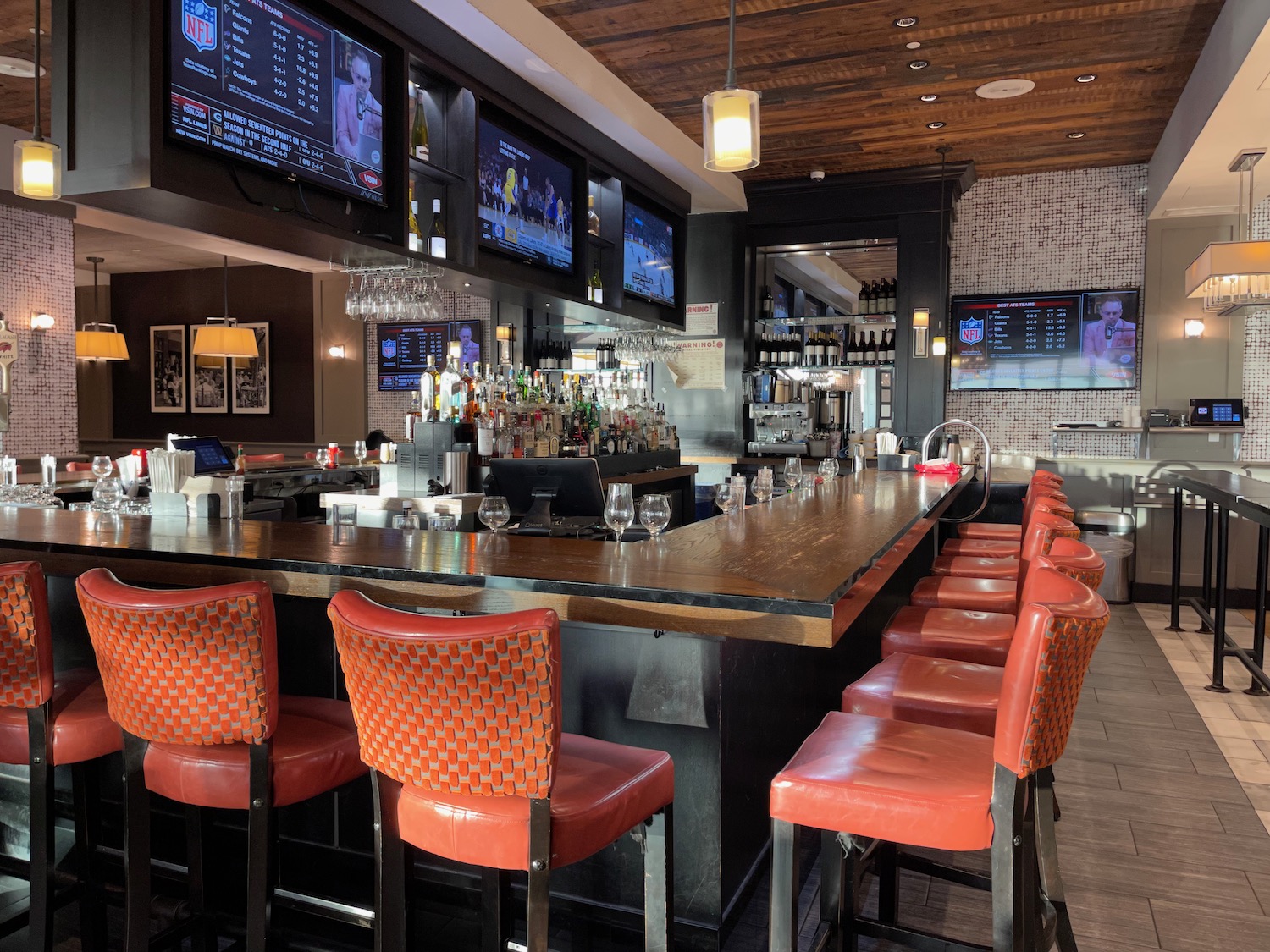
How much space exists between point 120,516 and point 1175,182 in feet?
21.3

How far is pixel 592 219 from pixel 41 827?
4.57 m

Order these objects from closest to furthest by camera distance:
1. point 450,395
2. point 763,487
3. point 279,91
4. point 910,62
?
point 279,91 → point 763,487 → point 450,395 → point 910,62

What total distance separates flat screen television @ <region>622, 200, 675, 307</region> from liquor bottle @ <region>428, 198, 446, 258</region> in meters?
1.80

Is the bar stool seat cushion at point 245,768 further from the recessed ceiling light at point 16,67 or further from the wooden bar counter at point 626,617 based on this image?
the recessed ceiling light at point 16,67

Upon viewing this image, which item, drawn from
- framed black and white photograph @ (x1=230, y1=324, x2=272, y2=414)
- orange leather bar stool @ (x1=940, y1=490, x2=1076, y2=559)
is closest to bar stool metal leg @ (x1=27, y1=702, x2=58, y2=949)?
orange leather bar stool @ (x1=940, y1=490, x2=1076, y2=559)

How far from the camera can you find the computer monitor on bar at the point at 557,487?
11.3 feet

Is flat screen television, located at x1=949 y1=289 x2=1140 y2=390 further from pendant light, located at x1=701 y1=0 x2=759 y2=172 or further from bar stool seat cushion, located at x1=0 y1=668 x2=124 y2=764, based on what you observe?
bar stool seat cushion, located at x1=0 y1=668 x2=124 y2=764

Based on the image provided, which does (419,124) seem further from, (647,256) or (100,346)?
(100,346)

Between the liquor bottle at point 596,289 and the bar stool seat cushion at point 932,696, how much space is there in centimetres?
385

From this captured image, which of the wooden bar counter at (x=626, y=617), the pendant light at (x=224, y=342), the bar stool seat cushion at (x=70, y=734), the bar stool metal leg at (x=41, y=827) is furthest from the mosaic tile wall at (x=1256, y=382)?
the pendant light at (x=224, y=342)

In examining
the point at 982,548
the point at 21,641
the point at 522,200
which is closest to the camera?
the point at 21,641

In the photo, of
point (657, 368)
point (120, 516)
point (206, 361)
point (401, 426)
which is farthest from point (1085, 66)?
point (206, 361)

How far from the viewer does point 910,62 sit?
527 centimetres

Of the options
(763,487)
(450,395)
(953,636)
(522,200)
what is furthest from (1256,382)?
(450,395)
